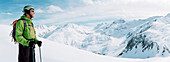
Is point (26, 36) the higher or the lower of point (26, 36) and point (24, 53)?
the higher

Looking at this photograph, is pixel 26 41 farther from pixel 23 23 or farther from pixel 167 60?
pixel 167 60

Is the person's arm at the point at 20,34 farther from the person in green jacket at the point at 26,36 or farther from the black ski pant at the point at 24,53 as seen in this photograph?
the black ski pant at the point at 24,53

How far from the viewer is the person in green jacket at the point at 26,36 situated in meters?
4.62

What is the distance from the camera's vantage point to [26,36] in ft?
16.0

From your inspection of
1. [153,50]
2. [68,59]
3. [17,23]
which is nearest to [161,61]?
[68,59]

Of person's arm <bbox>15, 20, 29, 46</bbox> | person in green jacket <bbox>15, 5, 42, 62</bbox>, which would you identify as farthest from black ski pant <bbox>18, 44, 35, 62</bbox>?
person's arm <bbox>15, 20, 29, 46</bbox>

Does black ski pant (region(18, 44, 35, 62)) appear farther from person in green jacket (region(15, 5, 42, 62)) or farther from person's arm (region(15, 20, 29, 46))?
person's arm (region(15, 20, 29, 46))

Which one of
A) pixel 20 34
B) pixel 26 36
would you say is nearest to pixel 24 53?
pixel 26 36

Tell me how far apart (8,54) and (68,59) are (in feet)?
9.93

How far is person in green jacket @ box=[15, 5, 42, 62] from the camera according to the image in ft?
15.1

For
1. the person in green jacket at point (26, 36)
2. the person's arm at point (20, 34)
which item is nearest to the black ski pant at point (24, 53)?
the person in green jacket at point (26, 36)

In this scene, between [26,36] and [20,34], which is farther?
[26,36]

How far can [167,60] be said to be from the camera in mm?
10961

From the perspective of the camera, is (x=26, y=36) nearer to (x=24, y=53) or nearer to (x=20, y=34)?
(x=20, y=34)
